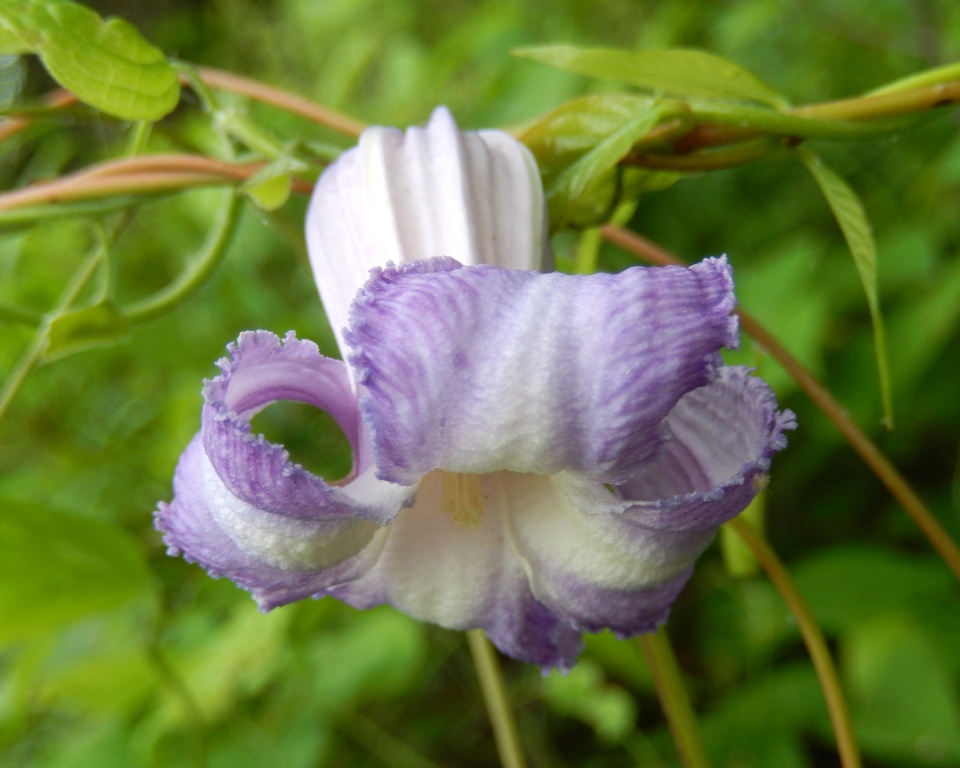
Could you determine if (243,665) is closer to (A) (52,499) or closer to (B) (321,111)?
(A) (52,499)

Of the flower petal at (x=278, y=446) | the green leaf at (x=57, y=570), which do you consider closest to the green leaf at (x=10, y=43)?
the flower petal at (x=278, y=446)

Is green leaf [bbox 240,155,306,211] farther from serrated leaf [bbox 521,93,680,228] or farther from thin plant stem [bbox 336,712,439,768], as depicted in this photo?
thin plant stem [bbox 336,712,439,768]

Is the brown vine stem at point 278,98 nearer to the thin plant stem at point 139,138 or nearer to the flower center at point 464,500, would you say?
the thin plant stem at point 139,138

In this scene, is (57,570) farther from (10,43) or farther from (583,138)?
(583,138)

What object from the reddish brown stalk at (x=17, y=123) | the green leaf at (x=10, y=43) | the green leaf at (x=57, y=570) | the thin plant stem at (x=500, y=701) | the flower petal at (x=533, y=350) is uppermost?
the flower petal at (x=533, y=350)

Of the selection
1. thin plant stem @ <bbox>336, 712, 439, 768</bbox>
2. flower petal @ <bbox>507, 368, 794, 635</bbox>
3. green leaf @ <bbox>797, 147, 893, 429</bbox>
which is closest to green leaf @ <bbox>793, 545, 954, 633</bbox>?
thin plant stem @ <bbox>336, 712, 439, 768</bbox>

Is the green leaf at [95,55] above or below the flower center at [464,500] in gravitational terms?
above

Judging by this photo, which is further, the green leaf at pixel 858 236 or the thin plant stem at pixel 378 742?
the thin plant stem at pixel 378 742
